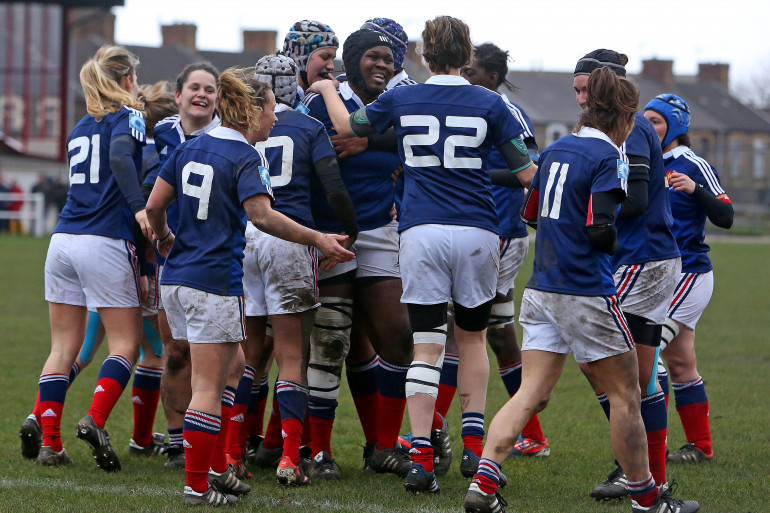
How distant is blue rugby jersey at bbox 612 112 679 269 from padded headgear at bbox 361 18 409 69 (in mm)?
1485

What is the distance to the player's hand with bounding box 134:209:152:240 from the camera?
5.45 m

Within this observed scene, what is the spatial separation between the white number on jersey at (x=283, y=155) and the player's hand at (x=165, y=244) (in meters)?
0.61

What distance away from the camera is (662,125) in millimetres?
6211

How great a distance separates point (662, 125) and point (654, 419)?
6.40ft

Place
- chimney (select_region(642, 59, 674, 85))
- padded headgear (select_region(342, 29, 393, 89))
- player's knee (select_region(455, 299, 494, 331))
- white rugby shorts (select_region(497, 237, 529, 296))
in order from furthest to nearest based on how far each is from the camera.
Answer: chimney (select_region(642, 59, 674, 85)) → white rugby shorts (select_region(497, 237, 529, 296)) → padded headgear (select_region(342, 29, 393, 89)) → player's knee (select_region(455, 299, 494, 331))

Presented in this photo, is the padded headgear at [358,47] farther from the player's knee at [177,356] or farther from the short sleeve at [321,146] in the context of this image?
the player's knee at [177,356]

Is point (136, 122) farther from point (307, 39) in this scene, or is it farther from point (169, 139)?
point (307, 39)

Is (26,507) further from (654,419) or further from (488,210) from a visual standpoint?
(654,419)

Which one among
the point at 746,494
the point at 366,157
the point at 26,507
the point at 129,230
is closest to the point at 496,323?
the point at 366,157

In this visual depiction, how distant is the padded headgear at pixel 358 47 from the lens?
220 inches

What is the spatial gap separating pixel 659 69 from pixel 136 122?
72942mm

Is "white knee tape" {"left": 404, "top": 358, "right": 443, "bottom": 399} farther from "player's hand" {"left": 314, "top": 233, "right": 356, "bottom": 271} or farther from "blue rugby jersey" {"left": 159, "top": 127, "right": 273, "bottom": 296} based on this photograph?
"blue rugby jersey" {"left": 159, "top": 127, "right": 273, "bottom": 296}

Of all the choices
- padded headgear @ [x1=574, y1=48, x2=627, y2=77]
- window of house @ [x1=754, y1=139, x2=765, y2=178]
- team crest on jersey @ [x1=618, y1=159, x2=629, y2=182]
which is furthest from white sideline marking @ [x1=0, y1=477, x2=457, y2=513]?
window of house @ [x1=754, y1=139, x2=765, y2=178]

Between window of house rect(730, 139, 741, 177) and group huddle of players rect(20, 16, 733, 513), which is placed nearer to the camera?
group huddle of players rect(20, 16, 733, 513)
